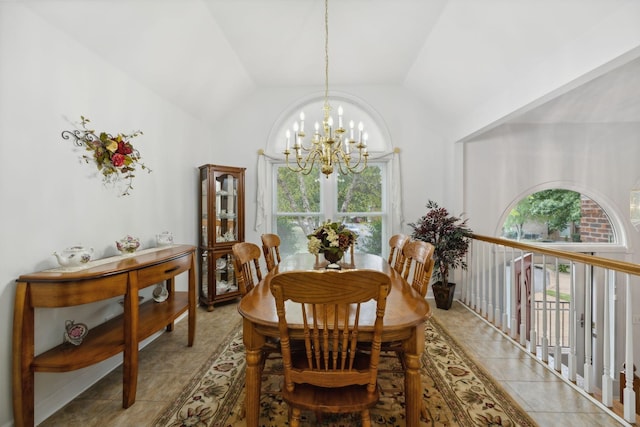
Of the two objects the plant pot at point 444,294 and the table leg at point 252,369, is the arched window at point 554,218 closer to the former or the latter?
the plant pot at point 444,294

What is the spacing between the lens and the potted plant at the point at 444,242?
3.35 metres

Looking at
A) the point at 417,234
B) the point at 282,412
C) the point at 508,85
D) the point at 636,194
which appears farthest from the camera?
the point at 636,194

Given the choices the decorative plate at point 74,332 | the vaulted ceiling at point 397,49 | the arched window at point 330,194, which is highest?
the vaulted ceiling at point 397,49

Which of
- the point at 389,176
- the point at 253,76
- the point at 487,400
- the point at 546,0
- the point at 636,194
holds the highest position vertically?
the point at 253,76

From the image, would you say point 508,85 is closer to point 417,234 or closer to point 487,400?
point 417,234

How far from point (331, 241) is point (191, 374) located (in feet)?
4.92

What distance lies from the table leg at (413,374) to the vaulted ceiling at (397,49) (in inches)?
80.9

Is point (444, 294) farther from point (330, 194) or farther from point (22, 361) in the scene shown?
point (22, 361)

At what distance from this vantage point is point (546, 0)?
1.87 metres

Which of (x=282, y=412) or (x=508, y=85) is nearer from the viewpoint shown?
(x=282, y=412)

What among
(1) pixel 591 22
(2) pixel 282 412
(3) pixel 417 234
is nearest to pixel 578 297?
(3) pixel 417 234

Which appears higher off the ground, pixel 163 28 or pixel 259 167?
pixel 163 28

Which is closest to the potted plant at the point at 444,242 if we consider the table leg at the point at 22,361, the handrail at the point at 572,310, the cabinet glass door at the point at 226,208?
the handrail at the point at 572,310

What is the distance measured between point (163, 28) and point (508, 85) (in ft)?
10.2
